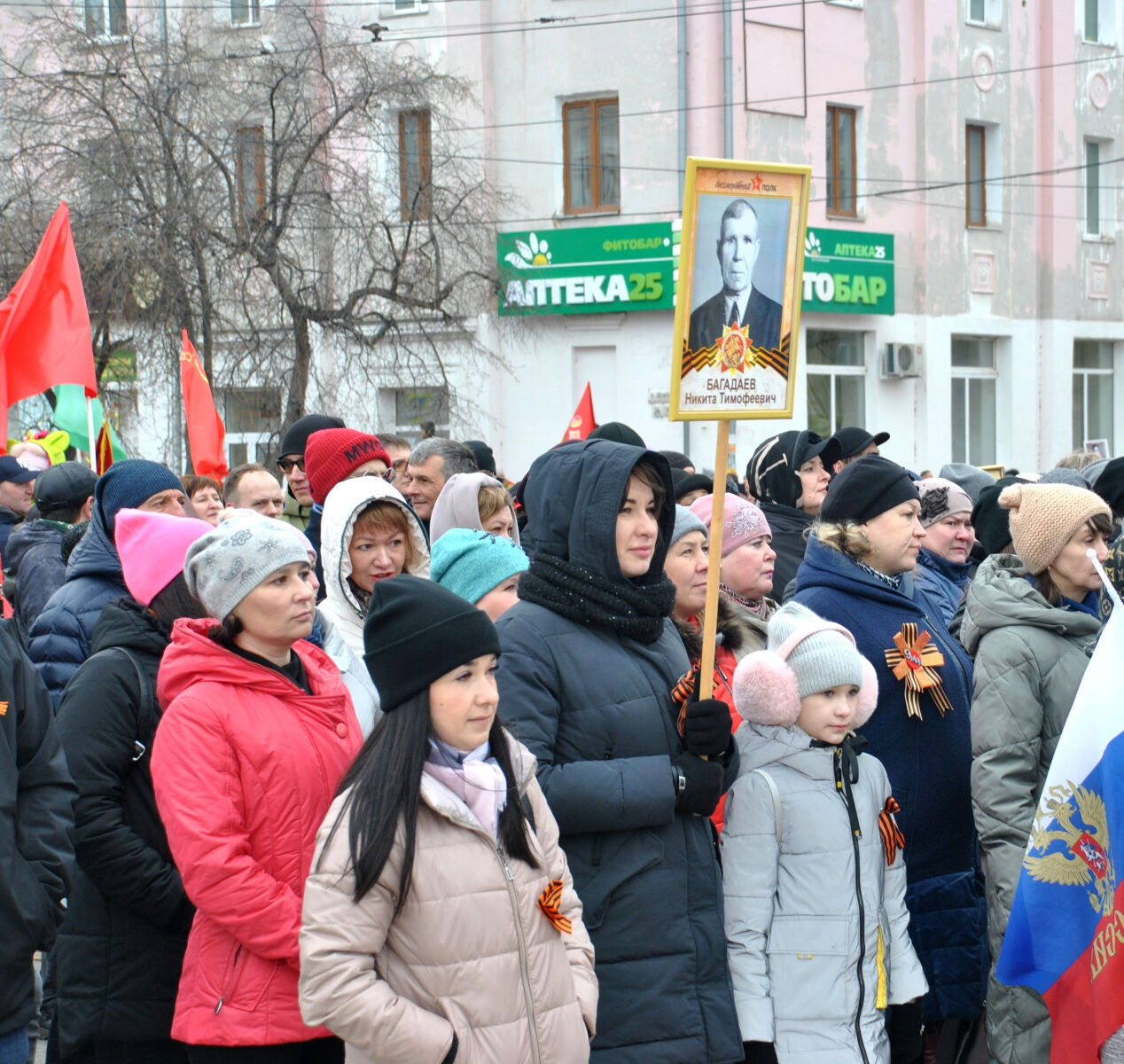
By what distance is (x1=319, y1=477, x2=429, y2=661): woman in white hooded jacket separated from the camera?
15.0 feet

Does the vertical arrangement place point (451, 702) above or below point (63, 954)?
above

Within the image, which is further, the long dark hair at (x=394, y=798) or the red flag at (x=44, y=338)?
the red flag at (x=44, y=338)

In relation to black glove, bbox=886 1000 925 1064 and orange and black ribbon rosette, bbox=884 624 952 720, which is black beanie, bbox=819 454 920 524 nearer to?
orange and black ribbon rosette, bbox=884 624 952 720

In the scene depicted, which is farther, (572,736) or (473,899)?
(572,736)

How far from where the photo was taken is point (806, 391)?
2470 centimetres

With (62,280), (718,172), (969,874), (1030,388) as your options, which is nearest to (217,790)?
(718,172)

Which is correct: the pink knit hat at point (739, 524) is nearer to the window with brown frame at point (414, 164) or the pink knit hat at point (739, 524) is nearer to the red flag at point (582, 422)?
the red flag at point (582, 422)

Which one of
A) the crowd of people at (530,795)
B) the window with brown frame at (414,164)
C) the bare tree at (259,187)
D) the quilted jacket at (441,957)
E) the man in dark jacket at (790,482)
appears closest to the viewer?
the quilted jacket at (441,957)

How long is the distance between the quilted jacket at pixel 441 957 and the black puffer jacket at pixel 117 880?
0.89 meters

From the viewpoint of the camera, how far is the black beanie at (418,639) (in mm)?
3256

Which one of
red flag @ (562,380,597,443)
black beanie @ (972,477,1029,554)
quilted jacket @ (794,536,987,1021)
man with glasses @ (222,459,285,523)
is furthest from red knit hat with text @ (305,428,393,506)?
red flag @ (562,380,597,443)

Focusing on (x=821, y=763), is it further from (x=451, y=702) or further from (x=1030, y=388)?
(x=1030, y=388)

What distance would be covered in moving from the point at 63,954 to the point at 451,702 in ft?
4.77

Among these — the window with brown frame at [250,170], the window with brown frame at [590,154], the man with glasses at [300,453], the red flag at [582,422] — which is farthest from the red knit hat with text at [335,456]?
the window with brown frame at [590,154]
